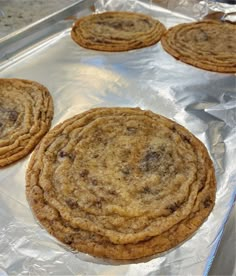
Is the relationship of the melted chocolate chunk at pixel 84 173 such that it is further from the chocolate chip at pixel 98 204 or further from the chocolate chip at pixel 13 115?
the chocolate chip at pixel 13 115

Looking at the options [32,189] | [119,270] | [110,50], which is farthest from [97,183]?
[110,50]

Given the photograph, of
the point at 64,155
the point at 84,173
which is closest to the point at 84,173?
the point at 84,173

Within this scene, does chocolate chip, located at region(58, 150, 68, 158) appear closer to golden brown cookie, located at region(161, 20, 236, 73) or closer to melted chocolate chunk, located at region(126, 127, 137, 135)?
melted chocolate chunk, located at region(126, 127, 137, 135)

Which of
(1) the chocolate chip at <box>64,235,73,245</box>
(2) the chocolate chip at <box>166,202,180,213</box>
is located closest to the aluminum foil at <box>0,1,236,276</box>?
(1) the chocolate chip at <box>64,235,73,245</box>

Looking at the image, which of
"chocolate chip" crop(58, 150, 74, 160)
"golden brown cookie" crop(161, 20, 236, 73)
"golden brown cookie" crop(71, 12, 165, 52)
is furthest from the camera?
"golden brown cookie" crop(71, 12, 165, 52)

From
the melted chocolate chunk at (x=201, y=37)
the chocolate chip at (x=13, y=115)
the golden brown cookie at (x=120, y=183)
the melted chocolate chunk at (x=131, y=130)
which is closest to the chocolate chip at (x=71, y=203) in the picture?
the golden brown cookie at (x=120, y=183)

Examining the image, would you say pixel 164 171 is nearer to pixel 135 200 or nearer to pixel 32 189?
pixel 135 200

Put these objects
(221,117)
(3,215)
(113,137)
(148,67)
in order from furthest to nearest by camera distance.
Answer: (148,67) → (221,117) → (113,137) → (3,215)
